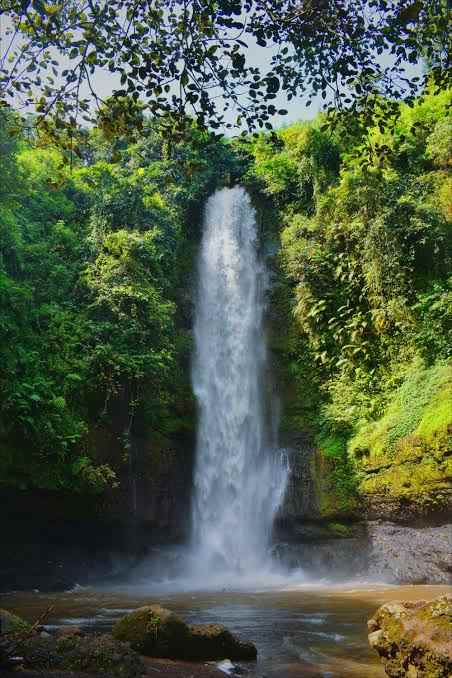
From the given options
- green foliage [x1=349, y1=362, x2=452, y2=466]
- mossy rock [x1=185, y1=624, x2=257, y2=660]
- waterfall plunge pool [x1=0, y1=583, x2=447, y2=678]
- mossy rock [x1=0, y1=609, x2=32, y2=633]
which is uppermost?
green foliage [x1=349, y1=362, x2=452, y2=466]

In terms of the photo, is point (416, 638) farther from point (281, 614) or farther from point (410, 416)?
point (410, 416)

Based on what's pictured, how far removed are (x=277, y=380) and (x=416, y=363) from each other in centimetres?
417

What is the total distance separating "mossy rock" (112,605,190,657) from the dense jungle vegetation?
21.0ft

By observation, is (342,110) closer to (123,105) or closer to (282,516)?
(123,105)

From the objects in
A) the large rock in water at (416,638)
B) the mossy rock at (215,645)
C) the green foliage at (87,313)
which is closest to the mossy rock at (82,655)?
the mossy rock at (215,645)

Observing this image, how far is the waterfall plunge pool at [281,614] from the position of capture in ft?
19.2

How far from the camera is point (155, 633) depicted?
5.70 meters

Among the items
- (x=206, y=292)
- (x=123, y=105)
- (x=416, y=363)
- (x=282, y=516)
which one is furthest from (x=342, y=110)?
(x=206, y=292)

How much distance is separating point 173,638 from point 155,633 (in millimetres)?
182

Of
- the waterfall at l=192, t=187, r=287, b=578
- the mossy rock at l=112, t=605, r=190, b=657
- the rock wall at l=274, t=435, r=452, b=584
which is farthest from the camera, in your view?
the waterfall at l=192, t=187, r=287, b=578

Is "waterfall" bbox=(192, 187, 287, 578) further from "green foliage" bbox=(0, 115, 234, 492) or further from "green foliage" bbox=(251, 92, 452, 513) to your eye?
"green foliage" bbox=(251, 92, 452, 513)

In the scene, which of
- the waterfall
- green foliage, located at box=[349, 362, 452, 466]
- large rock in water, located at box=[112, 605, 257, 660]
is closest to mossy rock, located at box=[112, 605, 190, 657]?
large rock in water, located at box=[112, 605, 257, 660]

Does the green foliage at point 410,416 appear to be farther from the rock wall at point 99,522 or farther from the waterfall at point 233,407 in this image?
the rock wall at point 99,522

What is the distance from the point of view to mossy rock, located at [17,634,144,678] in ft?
14.7
